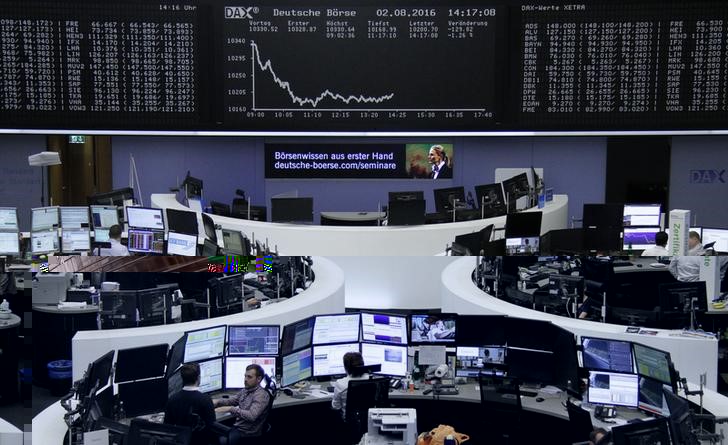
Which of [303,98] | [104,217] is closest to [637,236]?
[303,98]

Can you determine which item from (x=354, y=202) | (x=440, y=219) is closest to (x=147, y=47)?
(x=440, y=219)

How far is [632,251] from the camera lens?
9.69m

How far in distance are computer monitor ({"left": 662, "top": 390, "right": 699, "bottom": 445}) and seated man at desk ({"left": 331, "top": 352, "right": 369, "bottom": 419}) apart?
2.13m

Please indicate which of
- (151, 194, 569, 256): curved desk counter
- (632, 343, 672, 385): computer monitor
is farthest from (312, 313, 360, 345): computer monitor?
(151, 194, 569, 256): curved desk counter

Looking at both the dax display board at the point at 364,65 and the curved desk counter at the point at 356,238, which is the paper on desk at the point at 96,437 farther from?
the curved desk counter at the point at 356,238

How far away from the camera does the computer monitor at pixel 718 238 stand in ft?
31.3

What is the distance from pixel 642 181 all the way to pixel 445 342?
8.94m

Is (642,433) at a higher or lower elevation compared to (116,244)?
lower

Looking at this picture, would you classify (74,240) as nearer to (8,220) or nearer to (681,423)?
(8,220)

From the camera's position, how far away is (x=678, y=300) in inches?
269

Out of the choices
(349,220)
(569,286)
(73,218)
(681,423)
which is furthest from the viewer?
(349,220)

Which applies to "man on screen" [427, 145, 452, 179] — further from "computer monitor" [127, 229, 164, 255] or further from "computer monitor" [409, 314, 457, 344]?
"computer monitor" [409, 314, 457, 344]

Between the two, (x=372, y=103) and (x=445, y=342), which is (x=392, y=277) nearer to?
(x=445, y=342)

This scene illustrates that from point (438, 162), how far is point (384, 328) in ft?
22.5
